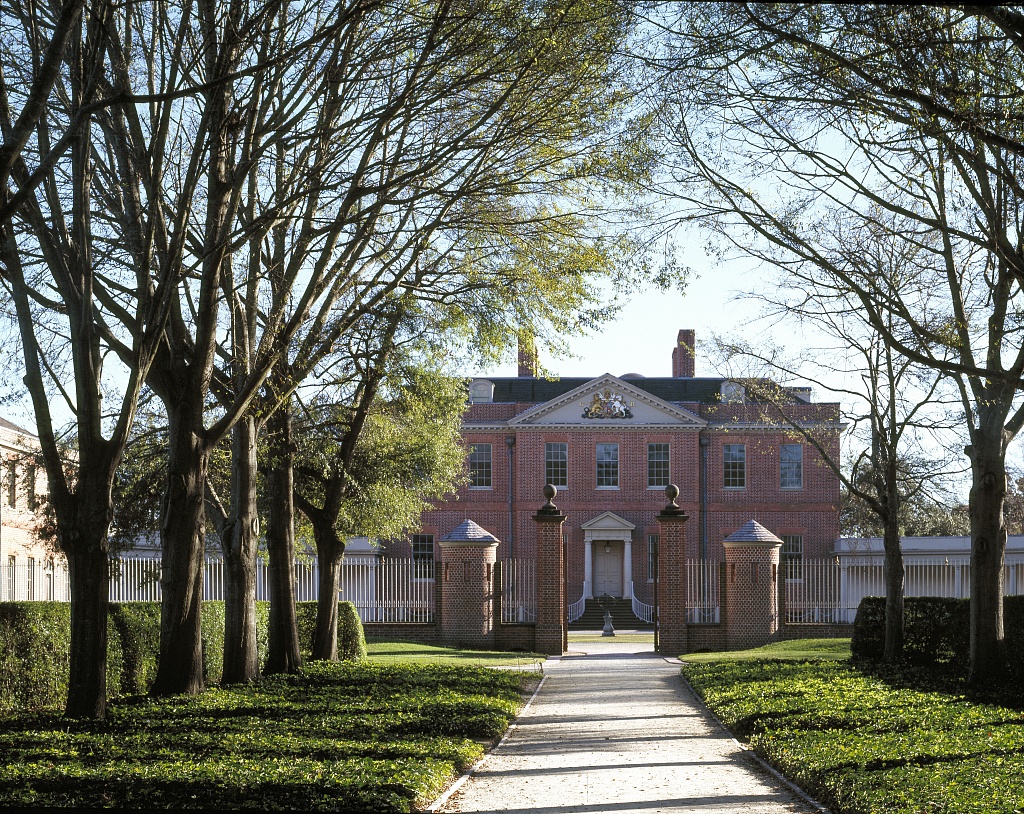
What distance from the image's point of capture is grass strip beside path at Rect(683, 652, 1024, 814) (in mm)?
7789

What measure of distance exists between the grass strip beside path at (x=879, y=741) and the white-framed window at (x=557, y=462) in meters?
31.1

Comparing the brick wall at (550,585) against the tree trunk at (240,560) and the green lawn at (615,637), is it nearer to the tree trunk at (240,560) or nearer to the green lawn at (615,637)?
the green lawn at (615,637)

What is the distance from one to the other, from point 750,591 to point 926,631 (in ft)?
24.2

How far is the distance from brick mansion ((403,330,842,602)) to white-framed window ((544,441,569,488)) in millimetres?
41

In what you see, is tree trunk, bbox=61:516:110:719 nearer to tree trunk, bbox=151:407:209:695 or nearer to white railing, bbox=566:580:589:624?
tree trunk, bbox=151:407:209:695

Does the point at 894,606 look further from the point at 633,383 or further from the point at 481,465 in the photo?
the point at 633,383

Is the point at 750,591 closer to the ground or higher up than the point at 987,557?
closer to the ground

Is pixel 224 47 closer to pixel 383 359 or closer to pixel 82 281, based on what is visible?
pixel 82 281

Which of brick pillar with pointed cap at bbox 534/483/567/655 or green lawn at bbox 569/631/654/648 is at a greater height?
brick pillar with pointed cap at bbox 534/483/567/655

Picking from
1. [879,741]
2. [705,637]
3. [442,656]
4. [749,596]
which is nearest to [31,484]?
[442,656]

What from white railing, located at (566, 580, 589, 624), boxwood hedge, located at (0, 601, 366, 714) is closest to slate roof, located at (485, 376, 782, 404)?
white railing, located at (566, 580, 589, 624)

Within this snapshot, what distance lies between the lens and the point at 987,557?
1623cm

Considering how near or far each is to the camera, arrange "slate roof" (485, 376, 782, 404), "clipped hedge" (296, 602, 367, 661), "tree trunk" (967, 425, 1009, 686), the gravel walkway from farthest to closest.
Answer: "slate roof" (485, 376, 782, 404) < "clipped hedge" (296, 602, 367, 661) < "tree trunk" (967, 425, 1009, 686) < the gravel walkway

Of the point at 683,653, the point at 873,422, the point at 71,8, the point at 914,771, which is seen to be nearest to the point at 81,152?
the point at 71,8
